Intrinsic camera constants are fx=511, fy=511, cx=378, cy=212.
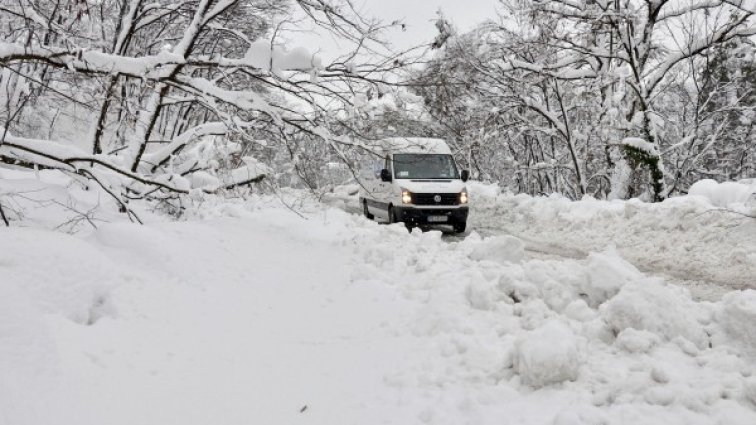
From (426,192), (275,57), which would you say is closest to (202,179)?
(275,57)

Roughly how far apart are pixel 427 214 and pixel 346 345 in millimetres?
7732

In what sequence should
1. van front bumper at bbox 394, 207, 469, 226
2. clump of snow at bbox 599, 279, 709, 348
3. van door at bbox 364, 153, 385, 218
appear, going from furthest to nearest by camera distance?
van door at bbox 364, 153, 385, 218
van front bumper at bbox 394, 207, 469, 226
clump of snow at bbox 599, 279, 709, 348

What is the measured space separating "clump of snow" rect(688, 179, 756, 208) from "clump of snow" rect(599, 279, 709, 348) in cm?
672

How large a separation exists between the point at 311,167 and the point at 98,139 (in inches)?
178

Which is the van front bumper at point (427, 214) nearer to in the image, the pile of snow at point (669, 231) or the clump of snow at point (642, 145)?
the pile of snow at point (669, 231)

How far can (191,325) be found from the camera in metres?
3.90

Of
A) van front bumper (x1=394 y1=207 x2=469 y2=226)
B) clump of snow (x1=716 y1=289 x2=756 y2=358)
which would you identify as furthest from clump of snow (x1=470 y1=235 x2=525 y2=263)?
van front bumper (x1=394 y1=207 x2=469 y2=226)

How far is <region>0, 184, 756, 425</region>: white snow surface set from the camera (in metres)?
2.65

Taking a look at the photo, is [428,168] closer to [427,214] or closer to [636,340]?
[427,214]

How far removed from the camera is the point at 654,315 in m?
3.44

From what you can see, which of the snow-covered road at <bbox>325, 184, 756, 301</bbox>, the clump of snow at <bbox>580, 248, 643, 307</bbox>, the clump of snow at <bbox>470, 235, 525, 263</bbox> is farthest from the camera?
the snow-covered road at <bbox>325, 184, 756, 301</bbox>

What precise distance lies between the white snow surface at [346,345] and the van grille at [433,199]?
20.4ft

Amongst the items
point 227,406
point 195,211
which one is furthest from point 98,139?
point 227,406

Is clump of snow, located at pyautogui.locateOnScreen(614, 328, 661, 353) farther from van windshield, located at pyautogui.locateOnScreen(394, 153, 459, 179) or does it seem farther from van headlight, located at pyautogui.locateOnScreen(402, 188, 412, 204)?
van windshield, located at pyautogui.locateOnScreen(394, 153, 459, 179)
